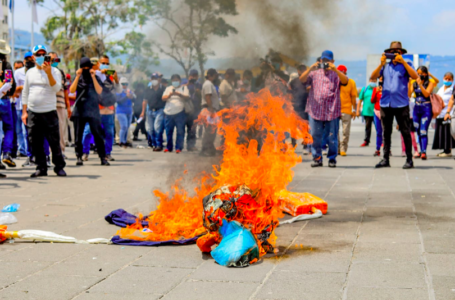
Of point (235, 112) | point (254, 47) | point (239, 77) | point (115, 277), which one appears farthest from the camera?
point (235, 112)

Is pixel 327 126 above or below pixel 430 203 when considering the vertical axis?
above

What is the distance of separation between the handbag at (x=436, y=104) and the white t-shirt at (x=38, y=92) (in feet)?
27.6

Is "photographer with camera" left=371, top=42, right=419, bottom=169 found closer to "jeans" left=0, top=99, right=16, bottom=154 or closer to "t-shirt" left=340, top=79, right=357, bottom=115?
"t-shirt" left=340, top=79, right=357, bottom=115

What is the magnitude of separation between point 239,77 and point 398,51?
5083mm

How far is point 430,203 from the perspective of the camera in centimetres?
702

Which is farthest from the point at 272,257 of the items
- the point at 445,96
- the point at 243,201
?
the point at 445,96

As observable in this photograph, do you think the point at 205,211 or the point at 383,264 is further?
the point at 205,211

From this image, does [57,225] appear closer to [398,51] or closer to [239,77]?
[239,77]

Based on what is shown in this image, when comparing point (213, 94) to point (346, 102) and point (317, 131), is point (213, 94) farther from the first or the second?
point (346, 102)

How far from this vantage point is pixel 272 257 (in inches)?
179

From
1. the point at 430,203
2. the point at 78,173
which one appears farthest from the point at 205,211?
the point at 78,173

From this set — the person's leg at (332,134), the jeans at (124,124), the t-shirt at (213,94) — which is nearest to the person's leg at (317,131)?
the person's leg at (332,134)

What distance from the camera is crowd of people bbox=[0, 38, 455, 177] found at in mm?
8477

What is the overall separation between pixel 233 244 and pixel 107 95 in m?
8.59
